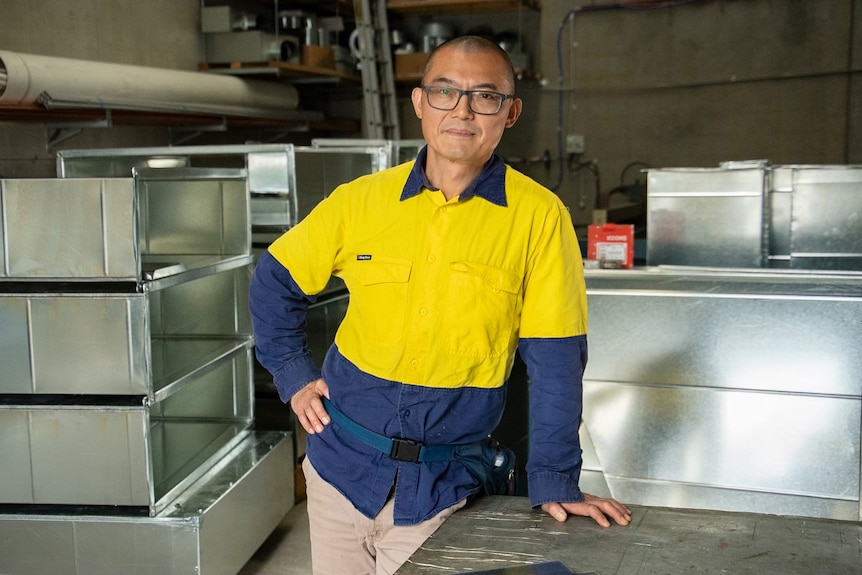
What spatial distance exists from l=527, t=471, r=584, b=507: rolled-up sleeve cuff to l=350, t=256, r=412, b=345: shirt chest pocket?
33cm

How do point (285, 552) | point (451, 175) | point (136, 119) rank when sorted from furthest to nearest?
point (136, 119), point (285, 552), point (451, 175)

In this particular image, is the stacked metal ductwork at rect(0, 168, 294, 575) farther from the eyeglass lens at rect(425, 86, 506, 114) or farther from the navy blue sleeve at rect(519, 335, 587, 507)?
the navy blue sleeve at rect(519, 335, 587, 507)

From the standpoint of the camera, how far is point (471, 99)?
1.46 metres

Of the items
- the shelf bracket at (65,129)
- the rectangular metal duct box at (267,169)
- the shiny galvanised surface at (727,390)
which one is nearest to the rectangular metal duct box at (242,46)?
the shelf bracket at (65,129)

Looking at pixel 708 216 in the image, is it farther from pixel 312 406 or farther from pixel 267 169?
pixel 312 406

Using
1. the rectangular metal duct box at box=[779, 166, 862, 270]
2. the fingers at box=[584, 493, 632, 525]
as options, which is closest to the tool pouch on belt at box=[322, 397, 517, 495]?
the fingers at box=[584, 493, 632, 525]

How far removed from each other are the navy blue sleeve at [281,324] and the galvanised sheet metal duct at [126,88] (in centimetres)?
191

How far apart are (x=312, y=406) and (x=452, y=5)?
15.6 ft

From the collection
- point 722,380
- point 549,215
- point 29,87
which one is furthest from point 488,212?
point 29,87

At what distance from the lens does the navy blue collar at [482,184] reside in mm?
1509

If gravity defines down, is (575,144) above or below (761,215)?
above

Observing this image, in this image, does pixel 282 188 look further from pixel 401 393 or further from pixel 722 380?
pixel 401 393

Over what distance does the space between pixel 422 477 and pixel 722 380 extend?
4.64ft

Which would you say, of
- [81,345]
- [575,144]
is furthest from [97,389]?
[575,144]
